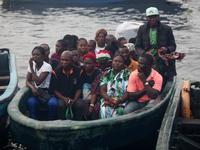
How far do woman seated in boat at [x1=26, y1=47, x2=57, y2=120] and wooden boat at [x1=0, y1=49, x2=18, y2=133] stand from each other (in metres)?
0.44

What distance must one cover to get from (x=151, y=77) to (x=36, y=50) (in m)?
1.97

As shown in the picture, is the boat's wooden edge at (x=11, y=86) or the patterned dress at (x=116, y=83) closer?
the patterned dress at (x=116, y=83)

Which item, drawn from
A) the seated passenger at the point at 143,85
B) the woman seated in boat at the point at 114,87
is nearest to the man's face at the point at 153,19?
the seated passenger at the point at 143,85

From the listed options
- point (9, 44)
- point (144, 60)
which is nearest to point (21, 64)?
point (9, 44)

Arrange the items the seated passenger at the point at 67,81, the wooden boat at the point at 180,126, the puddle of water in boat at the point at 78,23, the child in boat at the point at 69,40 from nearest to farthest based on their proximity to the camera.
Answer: the wooden boat at the point at 180,126
the seated passenger at the point at 67,81
the child in boat at the point at 69,40
the puddle of water in boat at the point at 78,23

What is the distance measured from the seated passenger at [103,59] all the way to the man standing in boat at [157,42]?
0.76 m

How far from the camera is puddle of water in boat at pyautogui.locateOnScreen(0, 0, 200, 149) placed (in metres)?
14.2

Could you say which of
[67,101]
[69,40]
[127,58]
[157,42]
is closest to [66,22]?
[69,40]

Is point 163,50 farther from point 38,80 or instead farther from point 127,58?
point 38,80

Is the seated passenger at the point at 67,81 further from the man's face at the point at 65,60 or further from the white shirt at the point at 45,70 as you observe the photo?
the white shirt at the point at 45,70

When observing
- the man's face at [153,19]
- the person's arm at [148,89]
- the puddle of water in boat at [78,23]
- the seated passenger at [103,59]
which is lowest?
the puddle of water in boat at [78,23]

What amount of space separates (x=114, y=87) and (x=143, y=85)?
1.50 feet

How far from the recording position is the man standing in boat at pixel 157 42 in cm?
525

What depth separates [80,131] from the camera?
3.56 m
